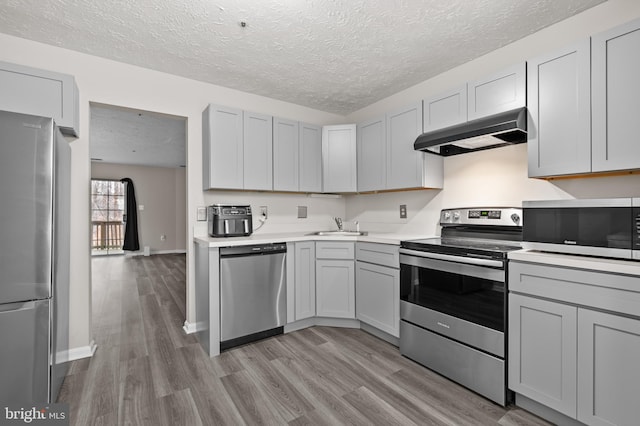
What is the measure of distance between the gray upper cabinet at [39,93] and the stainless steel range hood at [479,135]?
2.74 meters

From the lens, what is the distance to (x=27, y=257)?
1577 millimetres

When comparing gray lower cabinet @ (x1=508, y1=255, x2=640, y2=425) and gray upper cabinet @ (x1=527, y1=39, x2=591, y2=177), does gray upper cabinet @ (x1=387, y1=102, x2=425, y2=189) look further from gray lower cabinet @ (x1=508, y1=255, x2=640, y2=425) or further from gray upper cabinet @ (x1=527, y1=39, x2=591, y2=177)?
gray lower cabinet @ (x1=508, y1=255, x2=640, y2=425)

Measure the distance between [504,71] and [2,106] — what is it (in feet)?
11.2

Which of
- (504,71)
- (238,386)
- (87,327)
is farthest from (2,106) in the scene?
(504,71)

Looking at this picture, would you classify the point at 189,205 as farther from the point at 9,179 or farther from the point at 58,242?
the point at 9,179

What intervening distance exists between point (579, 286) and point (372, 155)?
2119mm

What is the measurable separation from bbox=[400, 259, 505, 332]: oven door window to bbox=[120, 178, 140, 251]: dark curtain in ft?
26.4

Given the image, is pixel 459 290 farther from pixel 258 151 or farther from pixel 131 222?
pixel 131 222

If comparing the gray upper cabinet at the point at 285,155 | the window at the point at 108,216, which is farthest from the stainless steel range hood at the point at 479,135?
the window at the point at 108,216

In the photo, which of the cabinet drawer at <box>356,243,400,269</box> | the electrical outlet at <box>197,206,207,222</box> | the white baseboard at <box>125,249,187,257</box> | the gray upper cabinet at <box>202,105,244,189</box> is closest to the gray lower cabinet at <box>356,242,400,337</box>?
the cabinet drawer at <box>356,243,400,269</box>

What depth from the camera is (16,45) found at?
2.27 meters

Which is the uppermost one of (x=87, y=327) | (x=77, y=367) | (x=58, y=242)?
(x=58, y=242)

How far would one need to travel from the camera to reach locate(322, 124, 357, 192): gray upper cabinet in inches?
136

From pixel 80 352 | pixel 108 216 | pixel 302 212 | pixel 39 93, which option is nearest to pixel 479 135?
pixel 302 212
